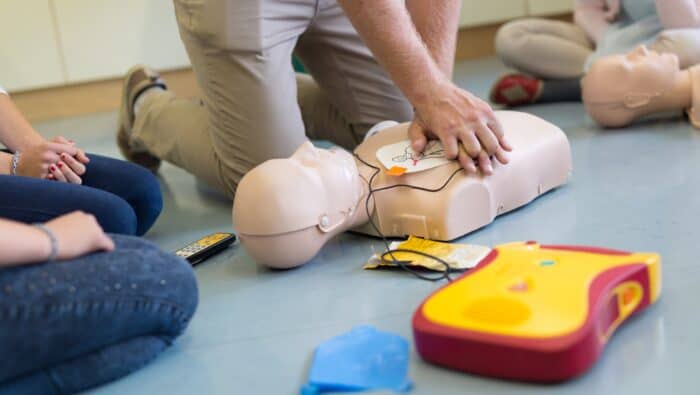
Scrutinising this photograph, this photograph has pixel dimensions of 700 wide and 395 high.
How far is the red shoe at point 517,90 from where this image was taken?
7.05ft

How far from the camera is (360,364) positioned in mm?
873

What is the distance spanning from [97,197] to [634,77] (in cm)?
106

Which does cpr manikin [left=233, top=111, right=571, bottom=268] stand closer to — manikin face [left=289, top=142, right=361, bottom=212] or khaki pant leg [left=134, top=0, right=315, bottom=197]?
manikin face [left=289, top=142, right=361, bottom=212]

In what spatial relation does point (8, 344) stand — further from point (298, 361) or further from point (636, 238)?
point (636, 238)

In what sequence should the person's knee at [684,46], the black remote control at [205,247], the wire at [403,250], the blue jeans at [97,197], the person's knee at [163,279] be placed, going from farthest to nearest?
the person's knee at [684,46] → the black remote control at [205,247] → the blue jeans at [97,197] → the wire at [403,250] → the person's knee at [163,279]

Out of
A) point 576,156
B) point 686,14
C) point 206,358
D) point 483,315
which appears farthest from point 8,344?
point 686,14

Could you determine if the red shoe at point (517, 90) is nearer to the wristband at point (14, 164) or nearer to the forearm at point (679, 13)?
the forearm at point (679, 13)

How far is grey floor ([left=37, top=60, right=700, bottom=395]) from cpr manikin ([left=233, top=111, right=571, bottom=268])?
4cm

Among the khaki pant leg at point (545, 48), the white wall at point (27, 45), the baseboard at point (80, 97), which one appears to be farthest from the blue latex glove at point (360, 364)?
the white wall at point (27, 45)

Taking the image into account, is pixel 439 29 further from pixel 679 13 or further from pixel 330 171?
pixel 679 13

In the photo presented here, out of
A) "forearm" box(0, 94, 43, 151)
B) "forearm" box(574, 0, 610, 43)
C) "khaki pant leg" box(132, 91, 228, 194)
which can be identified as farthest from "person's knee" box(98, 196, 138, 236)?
"forearm" box(574, 0, 610, 43)

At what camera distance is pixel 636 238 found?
1.13 m

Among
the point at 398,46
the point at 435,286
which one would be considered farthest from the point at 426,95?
the point at 435,286

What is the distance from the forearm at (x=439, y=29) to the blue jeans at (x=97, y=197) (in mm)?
538
